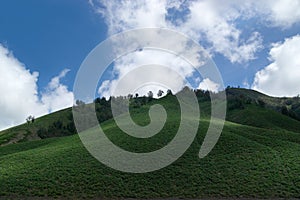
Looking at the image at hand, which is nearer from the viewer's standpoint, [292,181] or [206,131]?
[292,181]

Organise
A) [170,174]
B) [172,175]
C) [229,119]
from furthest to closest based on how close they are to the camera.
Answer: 1. [229,119]
2. [170,174]
3. [172,175]

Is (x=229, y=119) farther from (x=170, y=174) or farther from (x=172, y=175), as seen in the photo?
(x=172, y=175)

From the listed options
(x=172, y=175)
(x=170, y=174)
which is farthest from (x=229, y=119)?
(x=172, y=175)

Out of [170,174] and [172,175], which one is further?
[170,174]

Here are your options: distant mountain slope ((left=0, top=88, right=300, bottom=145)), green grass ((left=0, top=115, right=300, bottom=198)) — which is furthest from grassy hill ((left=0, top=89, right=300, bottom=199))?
distant mountain slope ((left=0, top=88, right=300, bottom=145))

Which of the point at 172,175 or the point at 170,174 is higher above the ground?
the point at 170,174

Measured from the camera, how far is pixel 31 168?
50656 mm

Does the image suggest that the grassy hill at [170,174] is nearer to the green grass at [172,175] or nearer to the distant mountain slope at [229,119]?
the green grass at [172,175]

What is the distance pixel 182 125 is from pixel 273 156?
20.8 metres

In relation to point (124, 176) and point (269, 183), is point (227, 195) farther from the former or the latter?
point (124, 176)

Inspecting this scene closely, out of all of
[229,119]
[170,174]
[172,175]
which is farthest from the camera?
[229,119]

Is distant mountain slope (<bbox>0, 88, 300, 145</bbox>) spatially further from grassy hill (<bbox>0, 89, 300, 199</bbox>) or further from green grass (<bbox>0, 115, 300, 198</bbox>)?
green grass (<bbox>0, 115, 300, 198</bbox>)

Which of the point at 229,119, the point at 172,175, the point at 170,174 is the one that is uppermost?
the point at 229,119

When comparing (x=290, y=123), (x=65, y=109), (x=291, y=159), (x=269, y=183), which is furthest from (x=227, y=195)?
(x=65, y=109)
